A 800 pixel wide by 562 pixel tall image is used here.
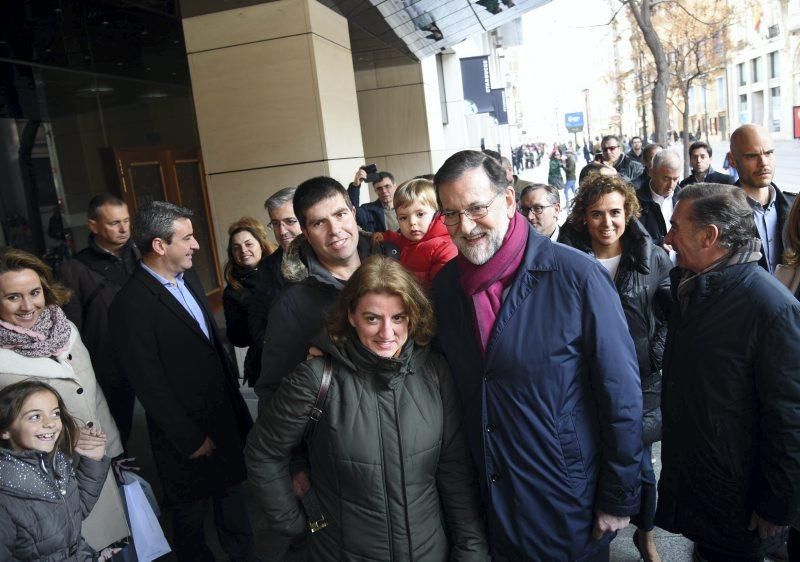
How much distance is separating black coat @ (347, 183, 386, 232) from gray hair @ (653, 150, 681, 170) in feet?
9.54

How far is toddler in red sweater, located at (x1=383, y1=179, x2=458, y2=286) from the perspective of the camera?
303 centimetres

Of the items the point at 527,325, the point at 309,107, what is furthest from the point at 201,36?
the point at 527,325

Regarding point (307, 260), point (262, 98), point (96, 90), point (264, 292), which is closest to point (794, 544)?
point (307, 260)

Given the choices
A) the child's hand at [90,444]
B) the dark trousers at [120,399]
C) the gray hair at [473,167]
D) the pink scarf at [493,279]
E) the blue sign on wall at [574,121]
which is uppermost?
the blue sign on wall at [574,121]

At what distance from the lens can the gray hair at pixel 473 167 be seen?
7.16ft

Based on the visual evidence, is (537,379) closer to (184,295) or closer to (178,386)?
(178,386)

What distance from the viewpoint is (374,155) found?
1239cm

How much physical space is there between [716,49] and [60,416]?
24.1m

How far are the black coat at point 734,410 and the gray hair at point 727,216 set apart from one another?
129mm

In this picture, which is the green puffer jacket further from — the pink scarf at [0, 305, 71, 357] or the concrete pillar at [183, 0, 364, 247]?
the concrete pillar at [183, 0, 364, 247]

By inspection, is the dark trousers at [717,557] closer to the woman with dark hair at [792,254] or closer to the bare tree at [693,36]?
the woman with dark hair at [792,254]

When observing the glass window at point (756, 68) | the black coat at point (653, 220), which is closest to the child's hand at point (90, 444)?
the black coat at point (653, 220)

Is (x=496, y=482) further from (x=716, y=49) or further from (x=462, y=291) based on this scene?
(x=716, y=49)

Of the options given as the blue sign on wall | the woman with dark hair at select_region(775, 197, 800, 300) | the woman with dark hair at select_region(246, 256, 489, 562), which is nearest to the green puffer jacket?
the woman with dark hair at select_region(246, 256, 489, 562)
